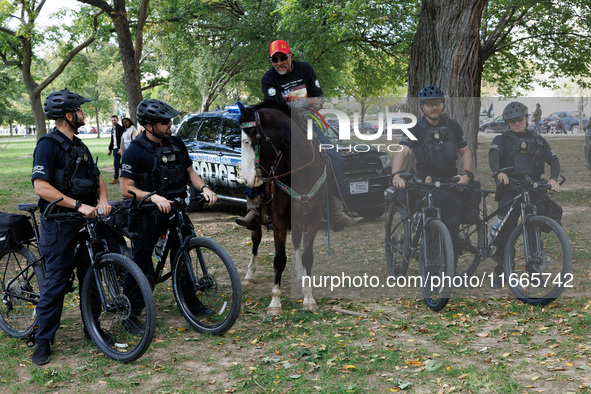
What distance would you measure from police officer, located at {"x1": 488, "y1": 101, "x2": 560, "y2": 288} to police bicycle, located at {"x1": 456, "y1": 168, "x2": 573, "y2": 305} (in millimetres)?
79

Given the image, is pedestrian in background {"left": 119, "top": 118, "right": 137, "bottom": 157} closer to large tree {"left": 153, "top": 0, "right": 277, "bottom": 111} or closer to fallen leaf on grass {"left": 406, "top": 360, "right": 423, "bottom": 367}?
large tree {"left": 153, "top": 0, "right": 277, "bottom": 111}

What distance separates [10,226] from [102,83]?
57106mm

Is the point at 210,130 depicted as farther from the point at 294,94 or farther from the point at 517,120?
the point at 517,120

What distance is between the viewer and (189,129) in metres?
12.6

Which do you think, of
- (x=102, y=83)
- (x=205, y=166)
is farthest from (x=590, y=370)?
(x=102, y=83)

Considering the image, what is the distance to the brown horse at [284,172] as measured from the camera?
224 inches

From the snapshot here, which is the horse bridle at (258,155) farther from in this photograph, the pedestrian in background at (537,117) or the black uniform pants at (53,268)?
the pedestrian in background at (537,117)

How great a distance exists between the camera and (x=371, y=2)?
15.8 m

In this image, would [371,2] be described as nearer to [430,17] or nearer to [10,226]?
[430,17]

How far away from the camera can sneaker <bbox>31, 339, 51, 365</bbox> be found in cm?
485

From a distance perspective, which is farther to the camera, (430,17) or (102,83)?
(102,83)

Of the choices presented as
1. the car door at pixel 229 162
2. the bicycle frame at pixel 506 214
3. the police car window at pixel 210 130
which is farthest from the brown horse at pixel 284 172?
the police car window at pixel 210 130

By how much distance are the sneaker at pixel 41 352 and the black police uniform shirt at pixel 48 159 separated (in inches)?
53.9

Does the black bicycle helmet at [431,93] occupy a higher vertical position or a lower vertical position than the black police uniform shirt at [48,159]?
higher
